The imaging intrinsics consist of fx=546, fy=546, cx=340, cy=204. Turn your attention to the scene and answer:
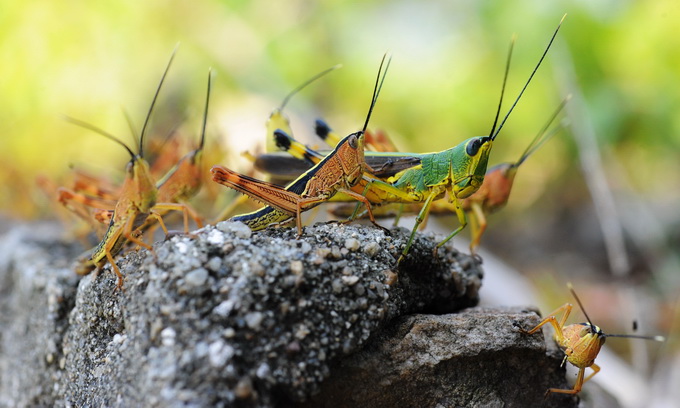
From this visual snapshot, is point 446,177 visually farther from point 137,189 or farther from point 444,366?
point 137,189

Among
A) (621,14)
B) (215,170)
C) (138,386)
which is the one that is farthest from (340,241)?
(621,14)

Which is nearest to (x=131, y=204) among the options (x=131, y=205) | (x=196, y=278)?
(x=131, y=205)

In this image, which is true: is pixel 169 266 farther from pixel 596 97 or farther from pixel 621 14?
pixel 621 14

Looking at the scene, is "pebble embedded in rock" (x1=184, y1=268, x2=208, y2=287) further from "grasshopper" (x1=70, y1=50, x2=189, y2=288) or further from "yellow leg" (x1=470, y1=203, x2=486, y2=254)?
"yellow leg" (x1=470, y1=203, x2=486, y2=254)

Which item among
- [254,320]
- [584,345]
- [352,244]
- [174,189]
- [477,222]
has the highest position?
[477,222]

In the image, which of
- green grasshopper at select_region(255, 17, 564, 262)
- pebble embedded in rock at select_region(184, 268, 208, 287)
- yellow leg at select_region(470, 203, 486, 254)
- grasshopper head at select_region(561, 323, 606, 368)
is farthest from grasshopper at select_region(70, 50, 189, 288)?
grasshopper head at select_region(561, 323, 606, 368)

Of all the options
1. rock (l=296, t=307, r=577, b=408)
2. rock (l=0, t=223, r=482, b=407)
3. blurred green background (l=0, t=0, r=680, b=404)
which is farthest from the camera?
blurred green background (l=0, t=0, r=680, b=404)
